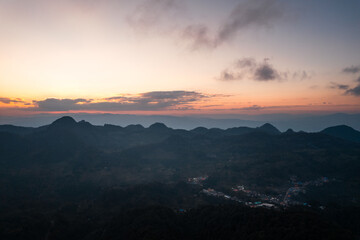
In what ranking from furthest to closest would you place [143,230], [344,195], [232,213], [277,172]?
[277,172]
[344,195]
[232,213]
[143,230]

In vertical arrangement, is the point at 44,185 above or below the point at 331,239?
below

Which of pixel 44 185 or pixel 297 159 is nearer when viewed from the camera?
Result: pixel 44 185

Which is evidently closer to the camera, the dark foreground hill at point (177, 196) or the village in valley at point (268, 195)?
the dark foreground hill at point (177, 196)

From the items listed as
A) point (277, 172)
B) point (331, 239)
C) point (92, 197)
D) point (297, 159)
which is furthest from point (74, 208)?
point (297, 159)

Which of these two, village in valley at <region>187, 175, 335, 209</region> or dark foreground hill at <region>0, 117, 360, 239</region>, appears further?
village in valley at <region>187, 175, 335, 209</region>

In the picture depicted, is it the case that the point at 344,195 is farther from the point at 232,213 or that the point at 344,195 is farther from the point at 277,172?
the point at 232,213
